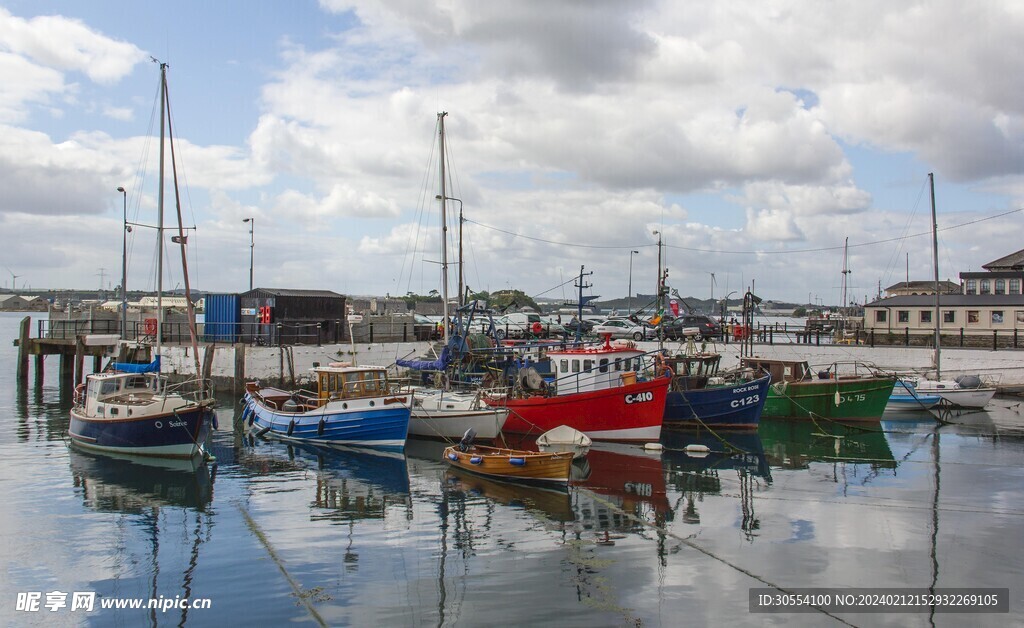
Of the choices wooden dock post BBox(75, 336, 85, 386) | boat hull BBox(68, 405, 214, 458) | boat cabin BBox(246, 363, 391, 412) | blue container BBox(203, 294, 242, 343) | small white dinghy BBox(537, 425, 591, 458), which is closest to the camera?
→ small white dinghy BBox(537, 425, 591, 458)

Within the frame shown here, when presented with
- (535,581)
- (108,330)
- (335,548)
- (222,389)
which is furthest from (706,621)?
(108,330)

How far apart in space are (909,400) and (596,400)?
16898mm

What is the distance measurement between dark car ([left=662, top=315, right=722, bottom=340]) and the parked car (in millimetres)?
1433

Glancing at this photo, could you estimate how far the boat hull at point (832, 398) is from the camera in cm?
3039

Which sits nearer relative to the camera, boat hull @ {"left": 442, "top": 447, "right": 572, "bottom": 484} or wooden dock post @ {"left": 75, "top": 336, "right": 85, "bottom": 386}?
boat hull @ {"left": 442, "top": 447, "right": 572, "bottom": 484}

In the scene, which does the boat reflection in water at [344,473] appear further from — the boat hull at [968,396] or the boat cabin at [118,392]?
the boat hull at [968,396]

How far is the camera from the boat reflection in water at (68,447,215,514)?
18.3 metres

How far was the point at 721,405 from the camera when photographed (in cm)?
2898

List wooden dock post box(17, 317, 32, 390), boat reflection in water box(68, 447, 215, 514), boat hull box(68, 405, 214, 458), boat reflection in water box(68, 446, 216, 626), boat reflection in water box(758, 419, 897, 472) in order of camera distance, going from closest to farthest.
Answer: boat reflection in water box(68, 446, 216, 626) → boat reflection in water box(68, 447, 215, 514) → boat hull box(68, 405, 214, 458) → boat reflection in water box(758, 419, 897, 472) → wooden dock post box(17, 317, 32, 390)

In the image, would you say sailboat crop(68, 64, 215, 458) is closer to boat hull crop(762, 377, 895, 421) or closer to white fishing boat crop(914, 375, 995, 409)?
boat hull crop(762, 377, 895, 421)

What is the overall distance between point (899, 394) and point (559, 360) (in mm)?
16839

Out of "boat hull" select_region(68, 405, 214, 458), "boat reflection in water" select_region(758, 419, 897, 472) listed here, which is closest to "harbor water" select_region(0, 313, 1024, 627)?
"boat reflection in water" select_region(758, 419, 897, 472)

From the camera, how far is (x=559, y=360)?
29.0 m

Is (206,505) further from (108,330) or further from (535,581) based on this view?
(108,330)
